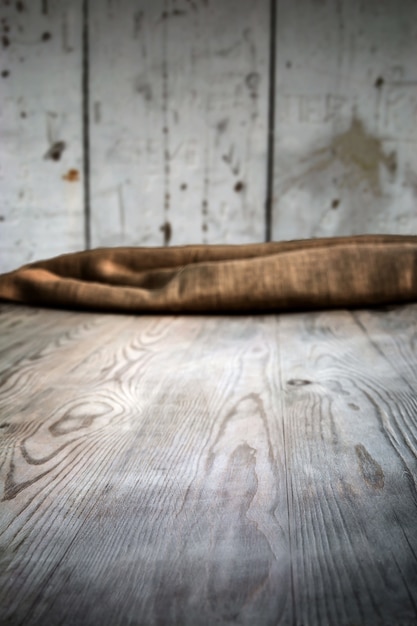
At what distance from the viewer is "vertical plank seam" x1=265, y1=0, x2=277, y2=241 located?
8.81 ft

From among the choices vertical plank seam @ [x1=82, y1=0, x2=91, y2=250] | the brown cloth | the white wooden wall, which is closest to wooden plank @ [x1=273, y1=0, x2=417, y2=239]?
the white wooden wall

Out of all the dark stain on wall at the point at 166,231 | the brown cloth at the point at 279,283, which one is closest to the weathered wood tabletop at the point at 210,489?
the brown cloth at the point at 279,283

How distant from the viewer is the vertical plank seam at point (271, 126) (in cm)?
269

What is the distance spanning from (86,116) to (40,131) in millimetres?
Result: 185

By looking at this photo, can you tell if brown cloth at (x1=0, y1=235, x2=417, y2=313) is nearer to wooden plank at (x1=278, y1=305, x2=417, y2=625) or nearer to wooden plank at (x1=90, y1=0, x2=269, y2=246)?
wooden plank at (x1=278, y1=305, x2=417, y2=625)

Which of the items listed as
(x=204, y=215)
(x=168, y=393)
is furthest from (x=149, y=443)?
(x=204, y=215)

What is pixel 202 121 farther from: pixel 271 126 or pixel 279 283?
pixel 279 283

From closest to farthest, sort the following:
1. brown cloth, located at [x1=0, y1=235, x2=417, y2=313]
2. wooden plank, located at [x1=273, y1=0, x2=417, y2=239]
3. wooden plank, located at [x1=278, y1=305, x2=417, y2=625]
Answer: wooden plank, located at [x1=278, y1=305, x2=417, y2=625], brown cloth, located at [x1=0, y1=235, x2=417, y2=313], wooden plank, located at [x1=273, y1=0, x2=417, y2=239]

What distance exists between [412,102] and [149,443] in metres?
2.32

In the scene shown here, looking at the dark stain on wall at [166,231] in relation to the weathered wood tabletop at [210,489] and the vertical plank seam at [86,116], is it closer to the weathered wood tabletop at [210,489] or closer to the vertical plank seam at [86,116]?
the vertical plank seam at [86,116]

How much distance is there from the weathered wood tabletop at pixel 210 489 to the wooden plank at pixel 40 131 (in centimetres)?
166

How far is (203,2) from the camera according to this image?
2.69 meters

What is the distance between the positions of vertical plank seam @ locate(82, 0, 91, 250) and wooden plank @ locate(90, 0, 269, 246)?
17mm

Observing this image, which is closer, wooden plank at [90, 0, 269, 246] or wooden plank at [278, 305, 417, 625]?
wooden plank at [278, 305, 417, 625]
